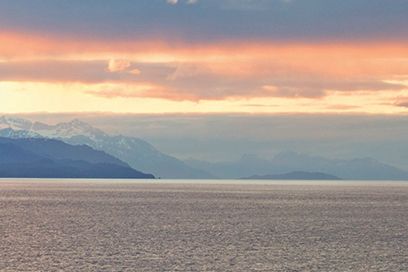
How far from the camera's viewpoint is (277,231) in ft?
479

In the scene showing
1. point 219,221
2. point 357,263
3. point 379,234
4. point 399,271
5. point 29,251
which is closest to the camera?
point 399,271

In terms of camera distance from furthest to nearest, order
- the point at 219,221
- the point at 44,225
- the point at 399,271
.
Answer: the point at 219,221
the point at 44,225
the point at 399,271

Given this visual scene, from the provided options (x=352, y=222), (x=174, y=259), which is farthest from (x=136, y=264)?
(x=352, y=222)

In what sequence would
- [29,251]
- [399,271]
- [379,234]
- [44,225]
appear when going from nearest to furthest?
[399,271], [29,251], [379,234], [44,225]

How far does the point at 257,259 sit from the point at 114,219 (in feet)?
292

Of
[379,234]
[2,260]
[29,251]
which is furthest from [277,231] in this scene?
[2,260]

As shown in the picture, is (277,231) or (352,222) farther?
(352,222)

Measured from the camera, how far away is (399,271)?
8825 centimetres

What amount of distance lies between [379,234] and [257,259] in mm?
50558

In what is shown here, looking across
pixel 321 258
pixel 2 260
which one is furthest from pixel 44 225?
pixel 321 258

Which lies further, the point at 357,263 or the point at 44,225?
the point at 44,225

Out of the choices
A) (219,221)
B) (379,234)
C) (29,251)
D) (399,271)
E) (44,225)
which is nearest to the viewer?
(399,271)

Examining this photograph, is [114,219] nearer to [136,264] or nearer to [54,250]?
[54,250]

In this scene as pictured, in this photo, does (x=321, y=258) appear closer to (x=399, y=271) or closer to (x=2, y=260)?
(x=399, y=271)
